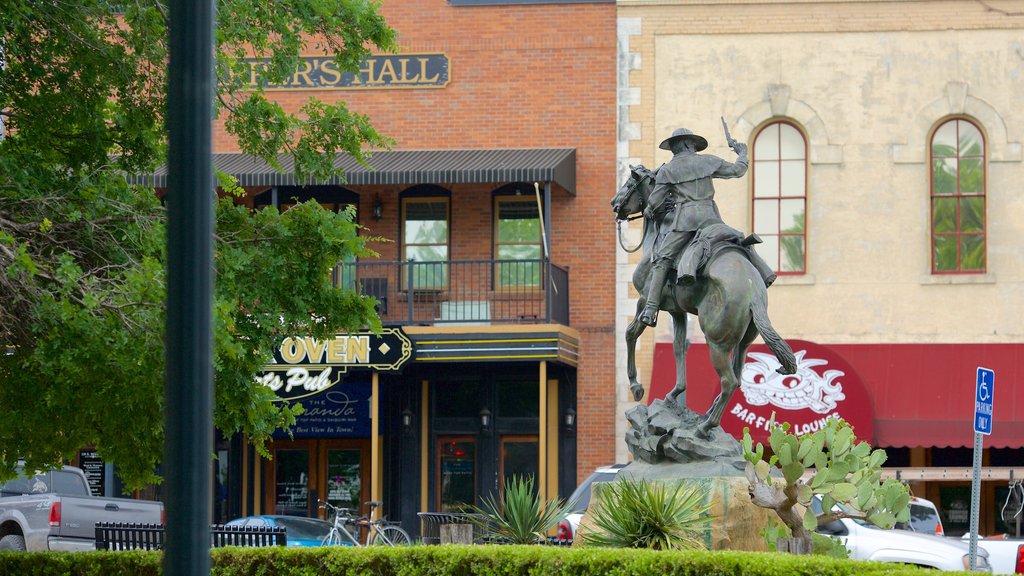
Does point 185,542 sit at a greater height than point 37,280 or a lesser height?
lesser

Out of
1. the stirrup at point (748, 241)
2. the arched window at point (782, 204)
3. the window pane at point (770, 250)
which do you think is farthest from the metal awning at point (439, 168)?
the stirrup at point (748, 241)

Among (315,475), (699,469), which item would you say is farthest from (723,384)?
(315,475)

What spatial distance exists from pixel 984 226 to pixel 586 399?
6900 millimetres

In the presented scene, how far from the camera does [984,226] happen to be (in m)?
23.7

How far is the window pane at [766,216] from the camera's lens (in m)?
24.2

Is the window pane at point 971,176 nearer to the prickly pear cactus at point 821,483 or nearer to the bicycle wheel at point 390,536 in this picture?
the bicycle wheel at point 390,536

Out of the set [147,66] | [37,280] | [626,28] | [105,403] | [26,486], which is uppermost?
[626,28]

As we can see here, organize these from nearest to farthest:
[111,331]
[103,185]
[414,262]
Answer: [111,331], [103,185], [414,262]

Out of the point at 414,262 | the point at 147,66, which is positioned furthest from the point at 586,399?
the point at 147,66

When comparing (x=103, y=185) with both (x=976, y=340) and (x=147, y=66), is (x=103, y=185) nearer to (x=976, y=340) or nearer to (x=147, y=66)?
(x=147, y=66)

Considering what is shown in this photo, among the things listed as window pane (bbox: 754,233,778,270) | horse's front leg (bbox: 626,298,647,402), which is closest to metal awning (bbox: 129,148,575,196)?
window pane (bbox: 754,233,778,270)

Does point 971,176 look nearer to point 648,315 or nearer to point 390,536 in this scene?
point 390,536

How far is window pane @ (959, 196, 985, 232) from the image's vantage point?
2367 centimetres

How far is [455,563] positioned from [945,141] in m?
16.3
